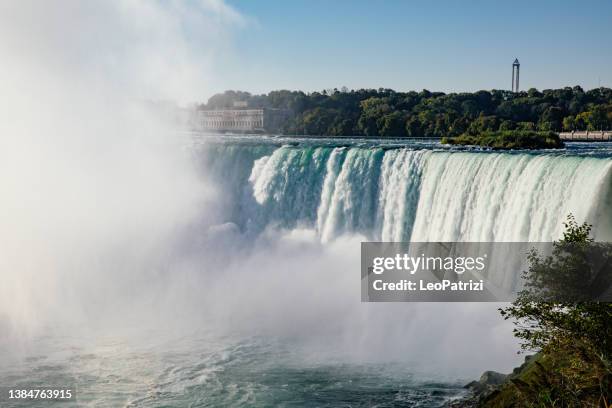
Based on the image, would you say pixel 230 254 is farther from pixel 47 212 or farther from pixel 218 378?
pixel 218 378

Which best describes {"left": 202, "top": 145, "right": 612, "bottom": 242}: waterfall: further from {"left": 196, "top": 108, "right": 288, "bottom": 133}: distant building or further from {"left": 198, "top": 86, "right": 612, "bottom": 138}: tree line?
{"left": 196, "top": 108, "right": 288, "bottom": 133}: distant building

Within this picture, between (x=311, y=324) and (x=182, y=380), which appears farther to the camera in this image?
(x=311, y=324)

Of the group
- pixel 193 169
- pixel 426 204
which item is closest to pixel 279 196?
pixel 193 169

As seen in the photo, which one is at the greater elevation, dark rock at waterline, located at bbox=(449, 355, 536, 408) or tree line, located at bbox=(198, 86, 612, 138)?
tree line, located at bbox=(198, 86, 612, 138)

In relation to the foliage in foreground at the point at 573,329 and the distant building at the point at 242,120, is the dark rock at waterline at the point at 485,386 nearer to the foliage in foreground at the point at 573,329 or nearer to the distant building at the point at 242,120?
the foliage in foreground at the point at 573,329

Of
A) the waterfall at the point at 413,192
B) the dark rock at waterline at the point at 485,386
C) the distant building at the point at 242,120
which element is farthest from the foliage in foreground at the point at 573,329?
the distant building at the point at 242,120

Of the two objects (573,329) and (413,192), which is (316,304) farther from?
(573,329)

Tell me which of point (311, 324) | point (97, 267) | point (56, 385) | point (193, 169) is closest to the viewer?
point (56, 385)

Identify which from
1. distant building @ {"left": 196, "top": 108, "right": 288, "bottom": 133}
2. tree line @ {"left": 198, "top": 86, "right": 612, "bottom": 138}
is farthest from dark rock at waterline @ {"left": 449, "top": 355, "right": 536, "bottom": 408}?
distant building @ {"left": 196, "top": 108, "right": 288, "bottom": 133}
